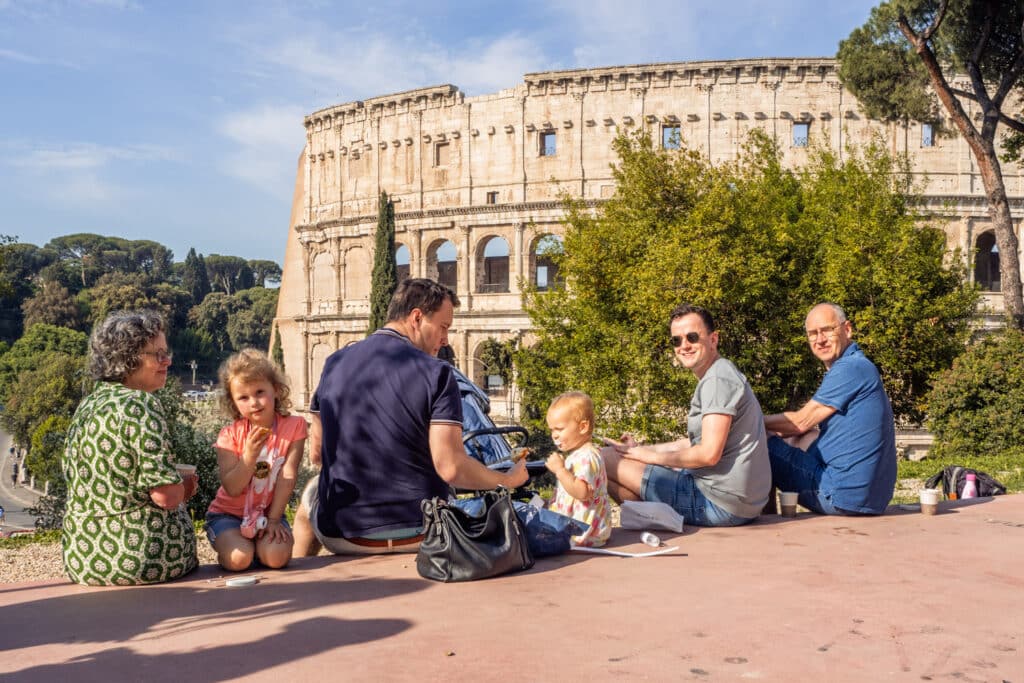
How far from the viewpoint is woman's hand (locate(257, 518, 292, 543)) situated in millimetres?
4289

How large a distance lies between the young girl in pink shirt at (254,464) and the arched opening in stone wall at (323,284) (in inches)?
1333

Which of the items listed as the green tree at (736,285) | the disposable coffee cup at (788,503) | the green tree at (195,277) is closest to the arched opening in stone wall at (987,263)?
the green tree at (736,285)

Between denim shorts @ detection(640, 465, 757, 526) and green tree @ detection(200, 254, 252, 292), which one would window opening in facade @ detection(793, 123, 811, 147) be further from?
green tree @ detection(200, 254, 252, 292)

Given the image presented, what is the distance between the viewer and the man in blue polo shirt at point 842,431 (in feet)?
17.0

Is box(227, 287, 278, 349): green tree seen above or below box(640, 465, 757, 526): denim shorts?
above

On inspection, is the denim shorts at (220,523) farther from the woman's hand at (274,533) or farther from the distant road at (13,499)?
the distant road at (13,499)

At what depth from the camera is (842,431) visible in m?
5.24

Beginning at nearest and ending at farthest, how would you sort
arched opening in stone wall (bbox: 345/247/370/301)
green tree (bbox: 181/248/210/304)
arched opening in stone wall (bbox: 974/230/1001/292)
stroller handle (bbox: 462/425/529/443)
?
stroller handle (bbox: 462/425/529/443) < arched opening in stone wall (bbox: 974/230/1001/292) < arched opening in stone wall (bbox: 345/247/370/301) < green tree (bbox: 181/248/210/304)

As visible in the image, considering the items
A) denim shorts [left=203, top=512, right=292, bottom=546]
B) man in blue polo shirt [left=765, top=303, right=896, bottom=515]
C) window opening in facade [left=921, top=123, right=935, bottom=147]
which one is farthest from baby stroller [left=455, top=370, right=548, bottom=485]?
window opening in facade [left=921, top=123, right=935, bottom=147]

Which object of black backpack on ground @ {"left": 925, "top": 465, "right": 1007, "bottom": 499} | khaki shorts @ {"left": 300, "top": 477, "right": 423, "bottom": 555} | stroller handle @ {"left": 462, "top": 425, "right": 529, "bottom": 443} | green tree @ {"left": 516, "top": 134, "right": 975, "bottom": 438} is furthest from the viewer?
green tree @ {"left": 516, "top": 134, "right": 975, "bottom": 438}

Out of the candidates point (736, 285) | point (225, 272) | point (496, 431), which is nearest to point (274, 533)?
point (496, 431)

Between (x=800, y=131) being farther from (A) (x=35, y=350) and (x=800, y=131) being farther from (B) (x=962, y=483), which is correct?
(A) (x=35, y=350)

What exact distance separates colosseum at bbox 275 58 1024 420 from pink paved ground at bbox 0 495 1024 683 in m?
25.5

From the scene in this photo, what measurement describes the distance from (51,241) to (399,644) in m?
112
